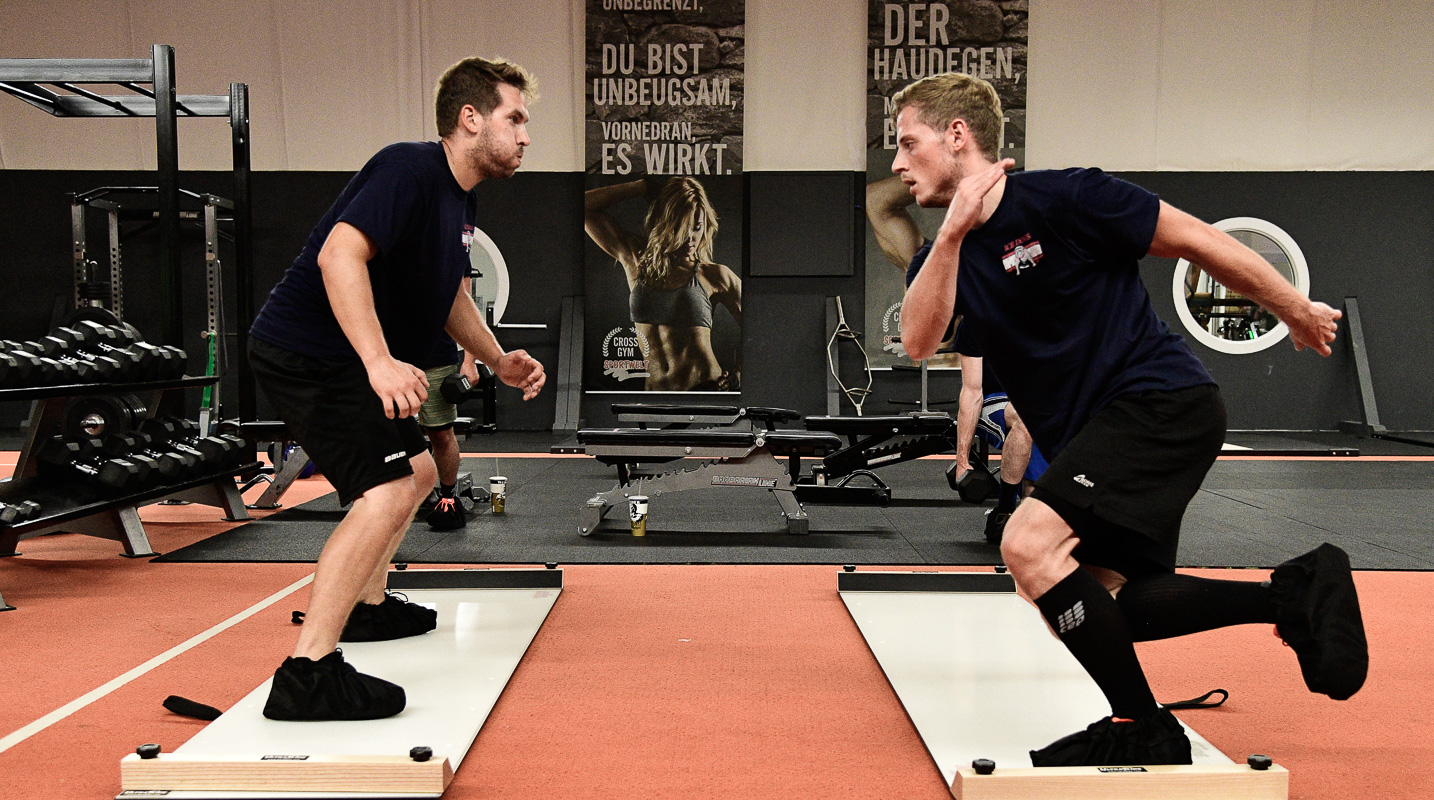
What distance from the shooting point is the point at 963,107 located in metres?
1.81

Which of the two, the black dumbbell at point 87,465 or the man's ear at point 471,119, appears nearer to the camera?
the man's ear at point 471,119

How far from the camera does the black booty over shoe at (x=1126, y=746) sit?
164 centimetres

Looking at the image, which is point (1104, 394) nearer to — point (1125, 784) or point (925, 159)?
point (925, 159)

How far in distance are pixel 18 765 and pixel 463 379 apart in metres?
2.37

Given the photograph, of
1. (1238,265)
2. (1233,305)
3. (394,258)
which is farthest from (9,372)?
(1233,305)

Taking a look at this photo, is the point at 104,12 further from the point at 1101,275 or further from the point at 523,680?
the point at 1101,275

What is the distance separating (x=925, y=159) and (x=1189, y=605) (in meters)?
0.93

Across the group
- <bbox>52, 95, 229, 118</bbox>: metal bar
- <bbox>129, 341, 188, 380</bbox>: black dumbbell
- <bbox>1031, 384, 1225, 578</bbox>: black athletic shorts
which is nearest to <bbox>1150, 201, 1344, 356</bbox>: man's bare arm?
<bbox>1031, 384, 1225, 578</bbox>: black athletic shorts

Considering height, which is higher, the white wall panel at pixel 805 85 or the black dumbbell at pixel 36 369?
the white wall panel at pixel 805 85

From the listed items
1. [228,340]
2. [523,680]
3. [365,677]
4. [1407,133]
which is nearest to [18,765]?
[365,677]

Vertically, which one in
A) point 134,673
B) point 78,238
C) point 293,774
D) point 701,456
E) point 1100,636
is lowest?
point 134,673

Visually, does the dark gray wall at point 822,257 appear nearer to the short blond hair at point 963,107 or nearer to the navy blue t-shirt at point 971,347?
the navy blue t-shirt at point 971,347

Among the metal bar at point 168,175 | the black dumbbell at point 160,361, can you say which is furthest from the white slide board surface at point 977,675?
the metal bar at point 168,175

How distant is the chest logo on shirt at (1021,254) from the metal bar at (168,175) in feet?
11.4
